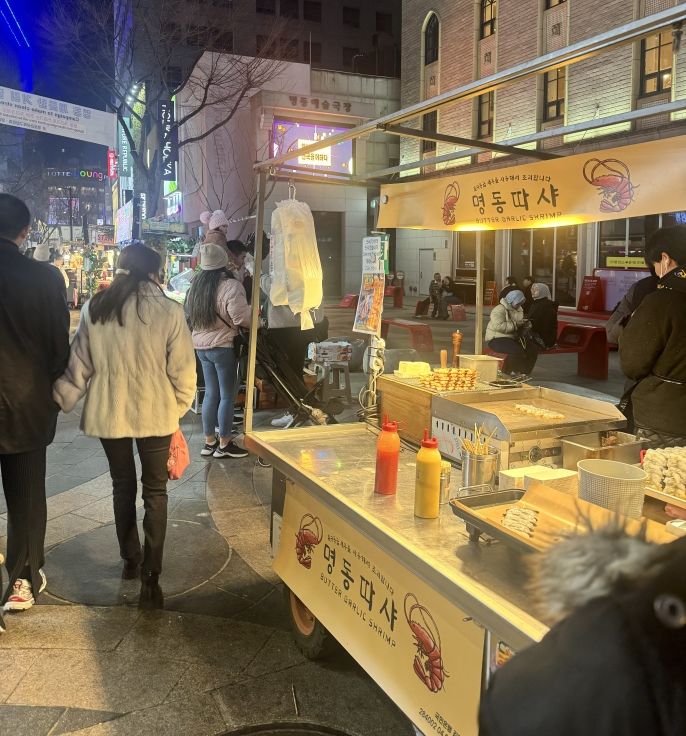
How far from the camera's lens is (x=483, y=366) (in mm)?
4207

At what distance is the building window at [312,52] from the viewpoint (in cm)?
4052

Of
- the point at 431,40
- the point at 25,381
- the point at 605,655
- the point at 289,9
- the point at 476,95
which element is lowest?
the point at 25,381

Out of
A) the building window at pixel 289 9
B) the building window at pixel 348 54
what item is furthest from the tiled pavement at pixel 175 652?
the building window at pixel 348 54

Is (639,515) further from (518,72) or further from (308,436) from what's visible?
(308,436)

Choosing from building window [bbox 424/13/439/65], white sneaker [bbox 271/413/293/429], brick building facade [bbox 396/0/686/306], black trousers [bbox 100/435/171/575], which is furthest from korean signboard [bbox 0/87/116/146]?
building window [bbox 424/13/439/65]

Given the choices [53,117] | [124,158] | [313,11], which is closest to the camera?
[53,117]

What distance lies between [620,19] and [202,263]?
17106 mm

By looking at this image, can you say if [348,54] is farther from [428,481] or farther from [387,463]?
[428,481]

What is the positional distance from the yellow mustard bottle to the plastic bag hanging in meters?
2.57

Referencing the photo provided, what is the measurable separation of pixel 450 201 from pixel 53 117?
7898mm

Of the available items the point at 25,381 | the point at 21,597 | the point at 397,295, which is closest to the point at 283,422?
the point at 21,597

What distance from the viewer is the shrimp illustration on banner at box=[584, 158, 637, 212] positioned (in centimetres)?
328

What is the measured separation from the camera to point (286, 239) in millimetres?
4965

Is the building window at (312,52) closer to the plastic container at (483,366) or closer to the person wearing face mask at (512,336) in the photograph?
the person wearing face mask at (512,336)
